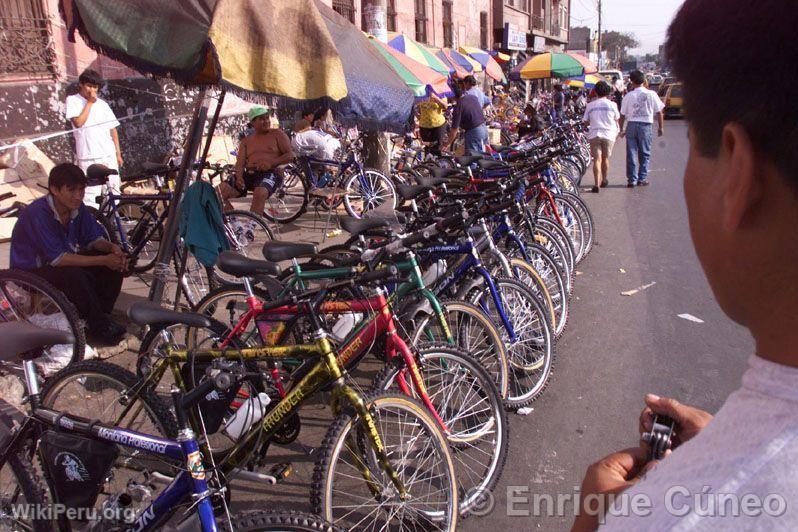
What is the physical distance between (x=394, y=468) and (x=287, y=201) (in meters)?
8.14

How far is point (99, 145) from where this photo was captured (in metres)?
7.19

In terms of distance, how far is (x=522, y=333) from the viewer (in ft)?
13.0

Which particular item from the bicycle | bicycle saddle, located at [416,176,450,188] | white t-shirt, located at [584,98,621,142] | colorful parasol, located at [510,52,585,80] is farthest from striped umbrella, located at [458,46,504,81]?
the bicycle

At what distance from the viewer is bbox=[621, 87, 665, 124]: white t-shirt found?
34.6 ft

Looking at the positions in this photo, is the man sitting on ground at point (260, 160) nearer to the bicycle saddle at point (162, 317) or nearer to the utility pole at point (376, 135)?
the utility pole at point (376, 135)

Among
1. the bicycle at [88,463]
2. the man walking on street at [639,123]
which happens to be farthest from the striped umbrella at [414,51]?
the bicycle at [88,463]

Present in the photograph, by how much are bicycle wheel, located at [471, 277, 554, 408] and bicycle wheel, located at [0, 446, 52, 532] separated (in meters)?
2.61

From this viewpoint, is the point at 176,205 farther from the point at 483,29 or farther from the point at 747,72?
the point at 483,29

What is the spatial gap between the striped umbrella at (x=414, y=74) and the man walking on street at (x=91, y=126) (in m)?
3.51

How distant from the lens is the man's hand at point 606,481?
919 mm

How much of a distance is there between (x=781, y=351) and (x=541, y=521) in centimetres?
254

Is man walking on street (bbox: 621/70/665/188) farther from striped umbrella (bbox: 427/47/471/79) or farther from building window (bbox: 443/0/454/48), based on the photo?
building window (bbox: 443/0/454/48)

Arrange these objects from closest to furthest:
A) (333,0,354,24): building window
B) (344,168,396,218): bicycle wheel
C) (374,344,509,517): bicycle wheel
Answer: (374,344,509,517): bicycle wheel < (344,168,396,218): bicycle wheel < (333,0,354,24): building window

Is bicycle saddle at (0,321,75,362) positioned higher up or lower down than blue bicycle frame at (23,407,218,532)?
higher up
